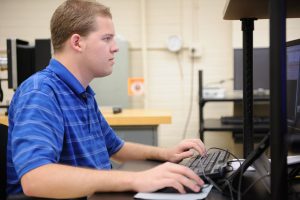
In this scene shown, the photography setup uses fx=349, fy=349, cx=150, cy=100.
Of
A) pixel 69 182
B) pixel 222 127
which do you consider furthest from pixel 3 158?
pixel 222 127

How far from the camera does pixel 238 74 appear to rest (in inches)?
129

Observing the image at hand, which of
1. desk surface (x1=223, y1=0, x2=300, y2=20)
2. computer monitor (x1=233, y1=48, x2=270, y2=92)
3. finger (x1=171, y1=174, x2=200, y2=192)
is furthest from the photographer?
computer monitor (x1=233, y1=48, x2=270, y2=92)

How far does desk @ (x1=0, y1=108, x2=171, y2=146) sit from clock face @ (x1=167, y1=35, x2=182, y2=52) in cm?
151

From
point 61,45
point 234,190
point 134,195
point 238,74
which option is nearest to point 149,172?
point 134,195

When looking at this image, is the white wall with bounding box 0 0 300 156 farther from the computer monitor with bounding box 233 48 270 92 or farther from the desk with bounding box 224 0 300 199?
the desk with bounding box 224 0 300 199

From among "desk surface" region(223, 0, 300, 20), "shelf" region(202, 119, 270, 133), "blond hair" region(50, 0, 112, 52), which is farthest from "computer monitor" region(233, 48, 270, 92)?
"blond hair" region(50, 0, 112, 52)

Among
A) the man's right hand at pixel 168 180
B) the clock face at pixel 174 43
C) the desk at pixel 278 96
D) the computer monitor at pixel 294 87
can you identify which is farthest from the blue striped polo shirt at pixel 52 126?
the clock face at pixel 174 43

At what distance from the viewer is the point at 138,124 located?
7.82 feet

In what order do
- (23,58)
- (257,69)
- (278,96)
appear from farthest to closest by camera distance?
(257,69) < (23,58) < (278,96)

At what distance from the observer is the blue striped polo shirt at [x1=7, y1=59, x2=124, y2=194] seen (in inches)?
31.7

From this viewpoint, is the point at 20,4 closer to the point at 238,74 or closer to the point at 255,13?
the point at 238,74

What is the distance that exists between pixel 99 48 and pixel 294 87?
62cm

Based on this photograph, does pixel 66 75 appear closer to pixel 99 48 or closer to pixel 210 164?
pixel 99 48

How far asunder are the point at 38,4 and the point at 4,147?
3.19m
